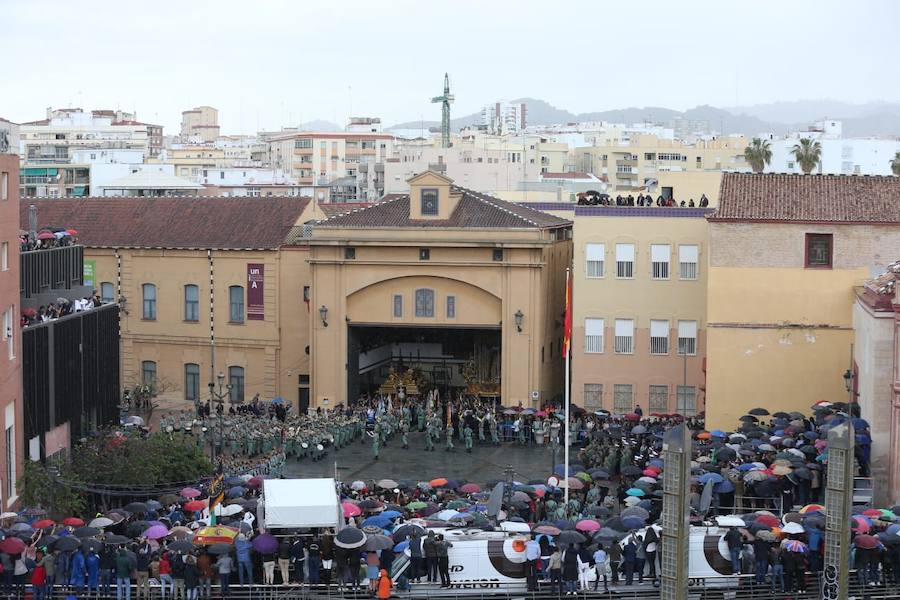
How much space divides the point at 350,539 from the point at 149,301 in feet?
107

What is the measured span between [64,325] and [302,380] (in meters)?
17.0

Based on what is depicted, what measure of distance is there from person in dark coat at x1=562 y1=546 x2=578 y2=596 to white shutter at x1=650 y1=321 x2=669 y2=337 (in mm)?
23886

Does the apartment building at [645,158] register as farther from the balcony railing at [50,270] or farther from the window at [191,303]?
the balcony railing at [50,270]

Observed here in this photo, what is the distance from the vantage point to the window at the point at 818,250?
46.0m

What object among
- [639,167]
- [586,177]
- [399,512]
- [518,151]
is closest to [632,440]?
[399,512]

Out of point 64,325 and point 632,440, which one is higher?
point 64,325

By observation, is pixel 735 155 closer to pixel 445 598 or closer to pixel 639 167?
pixel 639 167

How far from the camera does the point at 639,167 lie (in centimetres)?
12694

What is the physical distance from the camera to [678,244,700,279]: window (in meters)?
52.2

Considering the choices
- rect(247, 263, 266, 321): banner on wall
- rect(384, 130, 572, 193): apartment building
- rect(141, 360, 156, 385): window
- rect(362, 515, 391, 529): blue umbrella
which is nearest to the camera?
rect(362, 515, 391, 529): blue umbrella

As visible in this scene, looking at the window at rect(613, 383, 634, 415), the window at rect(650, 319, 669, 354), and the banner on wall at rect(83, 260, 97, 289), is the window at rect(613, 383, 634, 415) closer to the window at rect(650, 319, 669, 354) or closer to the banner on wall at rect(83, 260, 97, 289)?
the window at rect(650, 319, 669, 354)

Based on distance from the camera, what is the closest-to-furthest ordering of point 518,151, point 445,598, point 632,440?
point 445,598, point 632,440, point 518,151

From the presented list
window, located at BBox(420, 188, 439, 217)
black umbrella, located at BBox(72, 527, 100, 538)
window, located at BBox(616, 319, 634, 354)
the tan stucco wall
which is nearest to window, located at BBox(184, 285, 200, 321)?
window, located at BBox(420, 188, 439, 217)

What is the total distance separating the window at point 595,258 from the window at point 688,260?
8.47 ft
